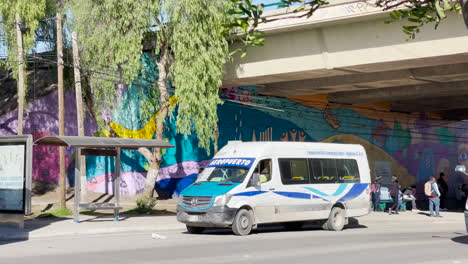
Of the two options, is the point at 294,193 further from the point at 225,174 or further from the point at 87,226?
the point at 87,226

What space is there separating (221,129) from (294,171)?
12.9 metres

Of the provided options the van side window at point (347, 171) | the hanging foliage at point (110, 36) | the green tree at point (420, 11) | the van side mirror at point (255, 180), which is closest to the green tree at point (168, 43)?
the hanging foliage at point (110, 36)

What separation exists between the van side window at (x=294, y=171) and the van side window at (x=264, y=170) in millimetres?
415

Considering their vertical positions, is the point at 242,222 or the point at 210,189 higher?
the point at 210,189

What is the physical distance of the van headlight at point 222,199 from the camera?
1762 cm

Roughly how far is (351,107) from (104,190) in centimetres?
1624

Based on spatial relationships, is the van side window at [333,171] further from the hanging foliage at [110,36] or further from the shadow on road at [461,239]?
the hanging foliage at [110,36]

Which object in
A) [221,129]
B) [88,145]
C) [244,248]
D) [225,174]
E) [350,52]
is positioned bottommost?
[244,248]

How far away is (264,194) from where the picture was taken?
1855cm

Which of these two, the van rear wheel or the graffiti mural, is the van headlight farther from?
the graffiti mural

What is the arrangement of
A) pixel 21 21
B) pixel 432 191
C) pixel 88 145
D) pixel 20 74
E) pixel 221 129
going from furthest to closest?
pixel 221 129, pixel 432 191, pixel 21 21, pixel 20 74, pixel 88 145

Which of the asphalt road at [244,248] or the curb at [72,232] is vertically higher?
the curb at [72,232]

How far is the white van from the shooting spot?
58.7 feet

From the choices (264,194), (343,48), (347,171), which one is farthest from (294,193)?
(343,48)
